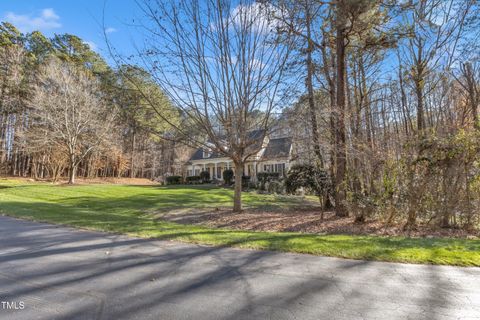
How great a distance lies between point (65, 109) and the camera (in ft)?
67.3

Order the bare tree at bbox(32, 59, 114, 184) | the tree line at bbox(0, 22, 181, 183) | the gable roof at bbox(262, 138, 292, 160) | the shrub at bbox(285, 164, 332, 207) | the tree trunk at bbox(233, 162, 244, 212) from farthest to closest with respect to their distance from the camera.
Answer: the tree line at bbox(0, 22, 181, 183)
the bare tree at bbox(32, 59, 114, 184)
the gable roof at bbox(262, 138, 292, 160)
the tree trunk at bbox(233, 162, 244, 212)
the shrub at bbox(285, 164, 332, 207)

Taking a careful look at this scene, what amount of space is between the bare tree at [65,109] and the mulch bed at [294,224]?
16.4m

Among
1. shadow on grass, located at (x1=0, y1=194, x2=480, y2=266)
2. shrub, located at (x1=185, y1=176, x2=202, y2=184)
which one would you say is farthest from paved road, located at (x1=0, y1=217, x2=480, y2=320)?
shrub, located at (x1=185, y1=176, x2=202, y2=184)

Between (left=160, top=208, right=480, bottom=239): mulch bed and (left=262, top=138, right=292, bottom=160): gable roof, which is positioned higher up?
(left=262, top=138, right=292, bottom=160): gable roof

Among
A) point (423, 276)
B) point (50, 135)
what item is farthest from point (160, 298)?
point (50, 135)

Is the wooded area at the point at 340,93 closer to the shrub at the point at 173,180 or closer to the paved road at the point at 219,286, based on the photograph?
the paved road at the point at 219,286

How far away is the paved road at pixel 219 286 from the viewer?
2545mm

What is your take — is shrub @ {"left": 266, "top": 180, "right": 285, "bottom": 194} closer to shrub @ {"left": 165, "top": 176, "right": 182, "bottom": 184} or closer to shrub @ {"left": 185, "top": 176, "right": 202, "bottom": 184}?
shrub @ {"left": 185, "top": 176, "right": 202, "bottom": 184}

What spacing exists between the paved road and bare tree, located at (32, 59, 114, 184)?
19.4 meters

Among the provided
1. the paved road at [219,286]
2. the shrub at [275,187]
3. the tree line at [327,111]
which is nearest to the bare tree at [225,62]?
the tree line at [327,111]

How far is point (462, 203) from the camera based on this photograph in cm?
695

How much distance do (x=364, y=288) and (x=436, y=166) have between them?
5.51 m

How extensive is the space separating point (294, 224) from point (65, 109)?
20741 mm

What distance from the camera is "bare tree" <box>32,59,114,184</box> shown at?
20438 millimetres
